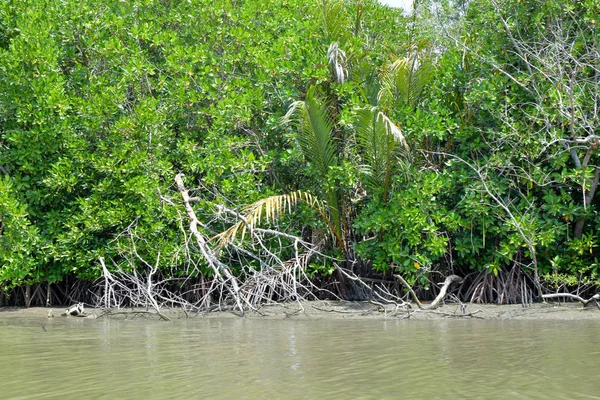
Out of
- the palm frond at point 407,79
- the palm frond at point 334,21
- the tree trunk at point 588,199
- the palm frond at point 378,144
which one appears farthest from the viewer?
the palm frond at point 334,21

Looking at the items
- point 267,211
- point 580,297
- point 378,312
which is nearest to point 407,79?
point 267,211

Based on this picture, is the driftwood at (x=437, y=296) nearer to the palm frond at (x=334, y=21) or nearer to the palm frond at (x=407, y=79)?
the palm frond at (x=407, y=79)

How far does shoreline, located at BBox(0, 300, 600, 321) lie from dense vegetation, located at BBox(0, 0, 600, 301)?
0.39m

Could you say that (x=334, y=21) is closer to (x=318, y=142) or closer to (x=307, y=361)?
(x=318, y=142)

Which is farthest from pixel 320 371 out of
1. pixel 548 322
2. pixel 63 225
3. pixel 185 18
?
pixel 185 18

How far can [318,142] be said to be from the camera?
9406mm

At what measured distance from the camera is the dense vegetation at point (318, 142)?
9.26 metres

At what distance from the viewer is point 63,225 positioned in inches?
406

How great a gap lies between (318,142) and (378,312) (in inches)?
91.2

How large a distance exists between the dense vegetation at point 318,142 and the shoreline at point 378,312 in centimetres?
39

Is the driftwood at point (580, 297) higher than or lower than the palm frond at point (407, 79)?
lower

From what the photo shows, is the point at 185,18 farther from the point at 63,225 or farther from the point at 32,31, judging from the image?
the point at 63,225

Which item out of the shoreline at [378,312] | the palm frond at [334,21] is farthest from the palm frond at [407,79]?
the shoreline at [378,312]

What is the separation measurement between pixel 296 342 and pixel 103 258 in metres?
4.40
